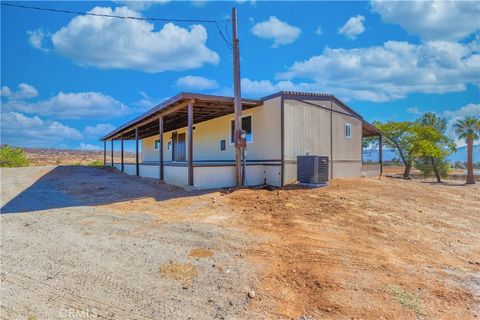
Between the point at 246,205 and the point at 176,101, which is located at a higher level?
the point at 176,101

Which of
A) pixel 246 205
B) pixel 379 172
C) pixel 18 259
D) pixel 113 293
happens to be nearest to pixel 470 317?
pixel 113 293

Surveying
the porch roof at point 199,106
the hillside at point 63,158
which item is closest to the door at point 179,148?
the porch roof at point 199,106

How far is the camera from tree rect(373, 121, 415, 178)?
21.1m

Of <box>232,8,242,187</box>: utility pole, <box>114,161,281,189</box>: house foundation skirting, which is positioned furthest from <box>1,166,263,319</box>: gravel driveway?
<box>232,8,242,187</box>: utility pole

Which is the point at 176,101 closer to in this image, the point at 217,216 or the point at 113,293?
the point at 217,216

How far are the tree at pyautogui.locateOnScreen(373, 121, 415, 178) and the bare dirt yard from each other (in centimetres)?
1436

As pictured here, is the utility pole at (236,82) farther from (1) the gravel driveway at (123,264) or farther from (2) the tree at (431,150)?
(2) the tree at (431,150)

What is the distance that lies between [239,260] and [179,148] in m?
15.5

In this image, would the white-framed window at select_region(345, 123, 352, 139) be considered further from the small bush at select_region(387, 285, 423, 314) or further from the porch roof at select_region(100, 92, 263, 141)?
the small bush at select_region(387, 285, 423, 314)

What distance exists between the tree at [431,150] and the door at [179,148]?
48.3ft

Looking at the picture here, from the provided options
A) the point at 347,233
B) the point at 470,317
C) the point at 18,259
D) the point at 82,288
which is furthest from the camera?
the point at 347,233

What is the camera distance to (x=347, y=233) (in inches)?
226

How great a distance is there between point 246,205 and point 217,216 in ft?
4.14

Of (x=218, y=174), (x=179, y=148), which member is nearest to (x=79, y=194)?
(x=218, y=174)
